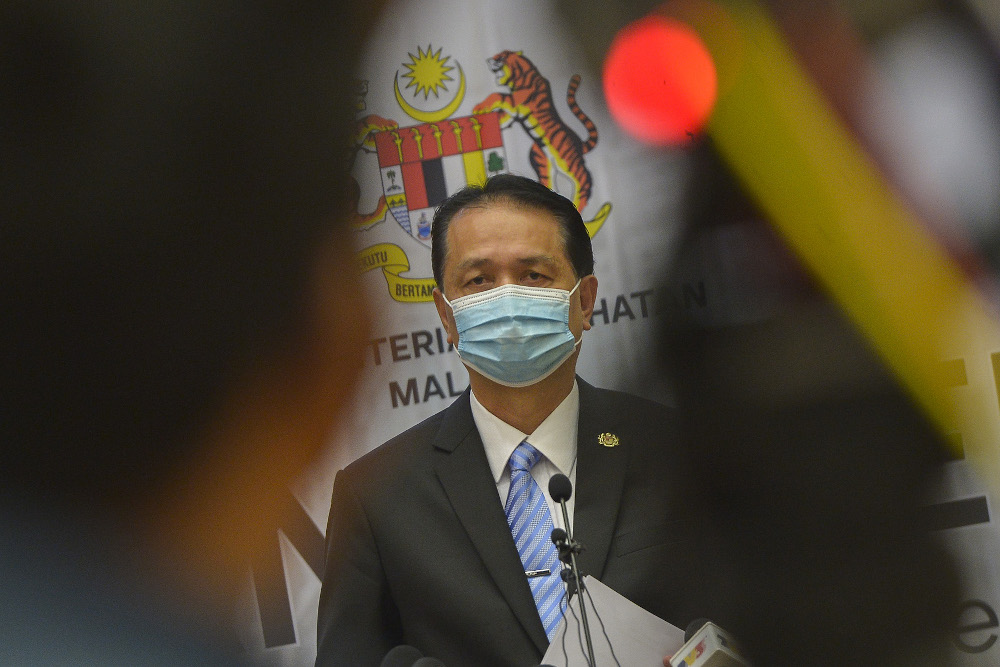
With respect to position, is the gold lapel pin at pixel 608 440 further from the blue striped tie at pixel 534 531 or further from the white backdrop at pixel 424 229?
the white backdrop at pixel 424 229

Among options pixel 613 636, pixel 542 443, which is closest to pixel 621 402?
pixel 542 443

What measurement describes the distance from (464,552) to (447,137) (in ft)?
3.78

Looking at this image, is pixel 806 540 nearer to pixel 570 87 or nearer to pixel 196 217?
pixel 570 87

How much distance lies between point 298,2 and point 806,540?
2.13 m

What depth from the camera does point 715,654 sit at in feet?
3.44

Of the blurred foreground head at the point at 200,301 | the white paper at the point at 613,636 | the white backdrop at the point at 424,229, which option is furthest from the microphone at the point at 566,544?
the blurred foreground head at the point at 200,301

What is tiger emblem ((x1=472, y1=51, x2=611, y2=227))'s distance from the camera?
2.15 m

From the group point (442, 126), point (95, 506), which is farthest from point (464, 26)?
point (95, 506)

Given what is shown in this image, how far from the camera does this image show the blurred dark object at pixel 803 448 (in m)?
2.17

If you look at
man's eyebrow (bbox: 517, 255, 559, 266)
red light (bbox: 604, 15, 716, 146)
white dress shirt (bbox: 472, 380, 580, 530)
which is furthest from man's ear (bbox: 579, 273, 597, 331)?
red light (bbox: 604, 15, 716, 146)

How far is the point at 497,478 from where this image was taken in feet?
5.43

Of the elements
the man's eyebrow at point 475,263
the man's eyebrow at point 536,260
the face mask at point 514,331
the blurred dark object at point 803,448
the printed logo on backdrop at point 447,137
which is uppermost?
the printed logo on backdrop at point 447,137

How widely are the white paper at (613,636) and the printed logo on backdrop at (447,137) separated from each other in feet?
3.92

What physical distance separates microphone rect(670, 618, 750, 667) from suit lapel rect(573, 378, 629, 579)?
0.46 meters
